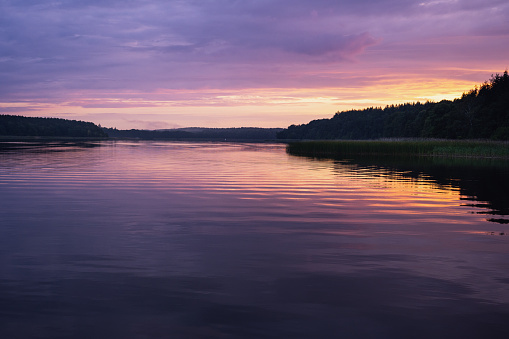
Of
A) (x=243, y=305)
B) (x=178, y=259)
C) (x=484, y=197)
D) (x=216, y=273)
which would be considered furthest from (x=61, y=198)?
(x=484, y=197)

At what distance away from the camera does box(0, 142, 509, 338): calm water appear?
23.9 ft

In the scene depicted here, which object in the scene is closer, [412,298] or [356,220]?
[412,298]

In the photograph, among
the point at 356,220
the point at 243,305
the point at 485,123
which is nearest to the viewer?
the point at 243,305

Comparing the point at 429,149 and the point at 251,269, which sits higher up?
the point at 429,149

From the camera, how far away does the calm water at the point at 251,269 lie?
7.29 metres

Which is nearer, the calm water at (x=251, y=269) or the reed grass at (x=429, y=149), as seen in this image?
the calm water at (x=251, y=269)

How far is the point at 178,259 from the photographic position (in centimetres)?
1093

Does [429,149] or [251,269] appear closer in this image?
[251,269]

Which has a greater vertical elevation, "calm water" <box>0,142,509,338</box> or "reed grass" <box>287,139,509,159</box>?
"reed grass" <box>287,139,509,159</box>

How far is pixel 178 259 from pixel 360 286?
432 centimetres

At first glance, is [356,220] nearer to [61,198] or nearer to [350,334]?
[350,334]

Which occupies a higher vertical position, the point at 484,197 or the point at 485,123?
the point at 485,123

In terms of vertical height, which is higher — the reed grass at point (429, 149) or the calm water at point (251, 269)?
the reed grass at point (429, 149)

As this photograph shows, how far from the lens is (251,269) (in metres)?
10.2
